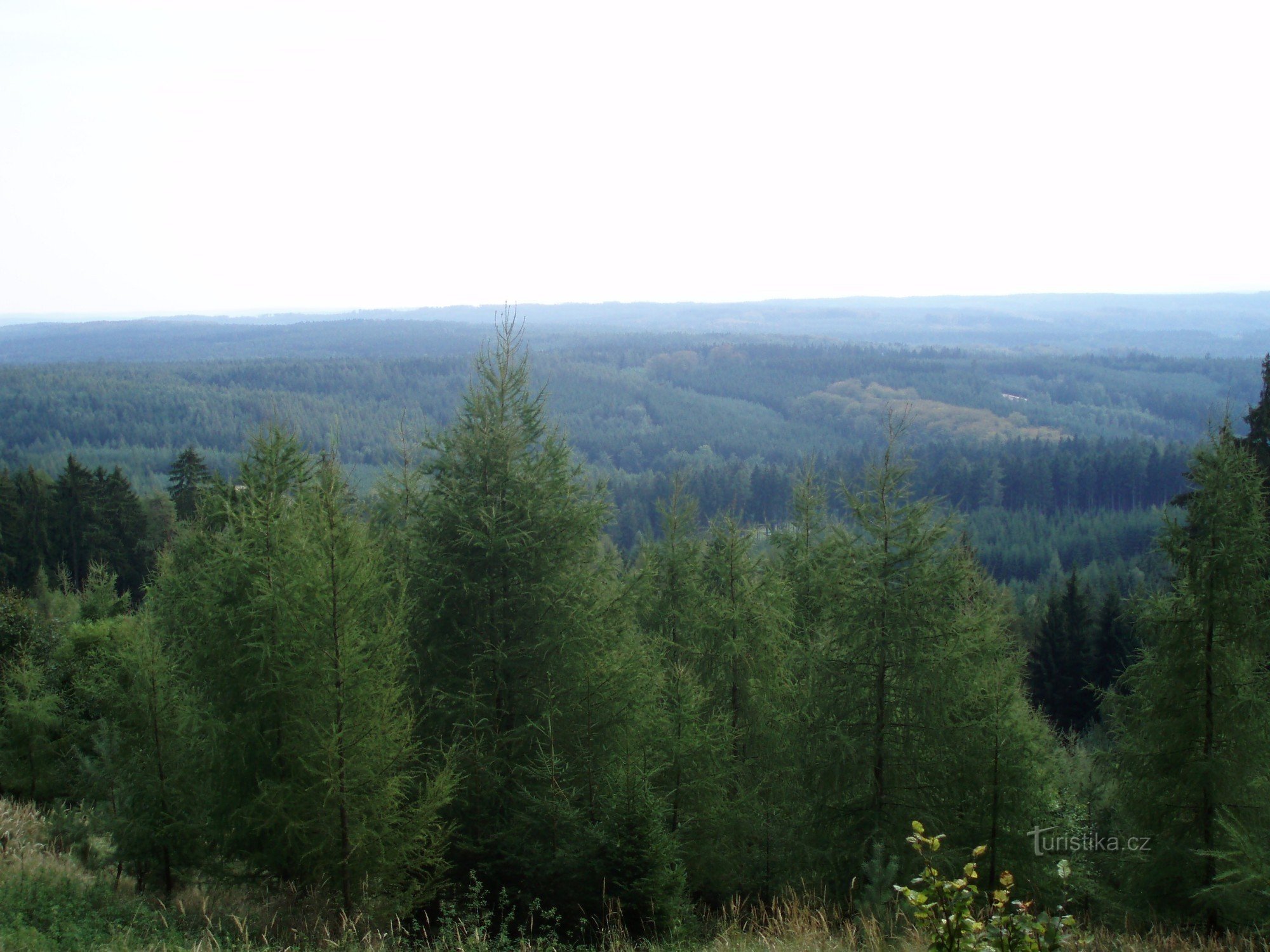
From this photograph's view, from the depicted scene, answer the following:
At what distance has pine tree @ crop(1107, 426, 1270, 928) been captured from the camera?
1080 centimetres

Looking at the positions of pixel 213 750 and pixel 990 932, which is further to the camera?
pixel 213 750

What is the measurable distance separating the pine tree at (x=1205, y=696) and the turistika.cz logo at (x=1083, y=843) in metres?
0.18

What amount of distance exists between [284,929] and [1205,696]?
11.8m

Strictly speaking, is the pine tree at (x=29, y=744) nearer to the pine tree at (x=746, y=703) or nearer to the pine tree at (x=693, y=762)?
the pine tree at (x=693, y=762)

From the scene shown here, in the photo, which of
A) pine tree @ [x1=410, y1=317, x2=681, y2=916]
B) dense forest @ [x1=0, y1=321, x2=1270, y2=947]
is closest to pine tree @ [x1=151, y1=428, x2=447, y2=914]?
dense forest @ [x1=0, y1=321, x2=1270, y2=947]

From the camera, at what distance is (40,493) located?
136 feet

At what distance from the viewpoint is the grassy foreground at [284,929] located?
7.43 meters

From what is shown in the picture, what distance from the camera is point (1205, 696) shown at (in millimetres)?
11070

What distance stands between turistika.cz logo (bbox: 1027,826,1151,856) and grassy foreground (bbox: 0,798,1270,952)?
1.31 metres

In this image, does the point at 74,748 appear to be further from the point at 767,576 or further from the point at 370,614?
the point at 767,576

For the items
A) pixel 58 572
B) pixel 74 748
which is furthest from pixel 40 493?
pixel 74 748

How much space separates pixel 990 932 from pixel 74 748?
62.6 feet

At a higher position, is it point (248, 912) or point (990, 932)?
point (990, 932)

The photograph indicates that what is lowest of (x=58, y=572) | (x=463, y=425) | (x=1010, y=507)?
(x=1010, y=507)
